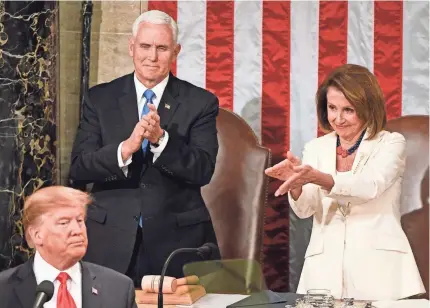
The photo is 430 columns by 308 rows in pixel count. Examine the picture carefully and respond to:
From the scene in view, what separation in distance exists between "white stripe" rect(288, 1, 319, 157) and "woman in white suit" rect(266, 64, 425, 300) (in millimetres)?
1227

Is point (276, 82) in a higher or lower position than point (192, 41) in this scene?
lower

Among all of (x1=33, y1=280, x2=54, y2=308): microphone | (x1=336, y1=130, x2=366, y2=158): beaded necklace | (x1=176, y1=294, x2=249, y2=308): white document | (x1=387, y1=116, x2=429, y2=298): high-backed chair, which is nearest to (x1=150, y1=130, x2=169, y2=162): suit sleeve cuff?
(x1=176, y1=294, x2=249, y2=308): white document

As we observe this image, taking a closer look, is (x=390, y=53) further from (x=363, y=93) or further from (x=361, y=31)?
(x=363, y=93)

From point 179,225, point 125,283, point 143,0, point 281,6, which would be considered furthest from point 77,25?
point 125,283

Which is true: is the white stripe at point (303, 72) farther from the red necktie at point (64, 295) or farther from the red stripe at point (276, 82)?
the red necktie at point (64, 295)

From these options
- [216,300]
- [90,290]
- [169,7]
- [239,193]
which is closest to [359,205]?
[216,300]

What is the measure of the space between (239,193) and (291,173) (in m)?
1.29

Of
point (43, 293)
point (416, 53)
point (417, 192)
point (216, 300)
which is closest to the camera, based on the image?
point (43, 293)

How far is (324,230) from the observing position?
370cm

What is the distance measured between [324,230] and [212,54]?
1.58 metres

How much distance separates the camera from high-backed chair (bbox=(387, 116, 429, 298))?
4.53 m

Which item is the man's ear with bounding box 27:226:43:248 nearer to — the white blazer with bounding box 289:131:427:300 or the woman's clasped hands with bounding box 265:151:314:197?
the woman's clasped hands with bounding box 265:151:314:197

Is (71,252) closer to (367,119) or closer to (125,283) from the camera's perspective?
(125,283)

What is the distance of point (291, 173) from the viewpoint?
3.34 m
